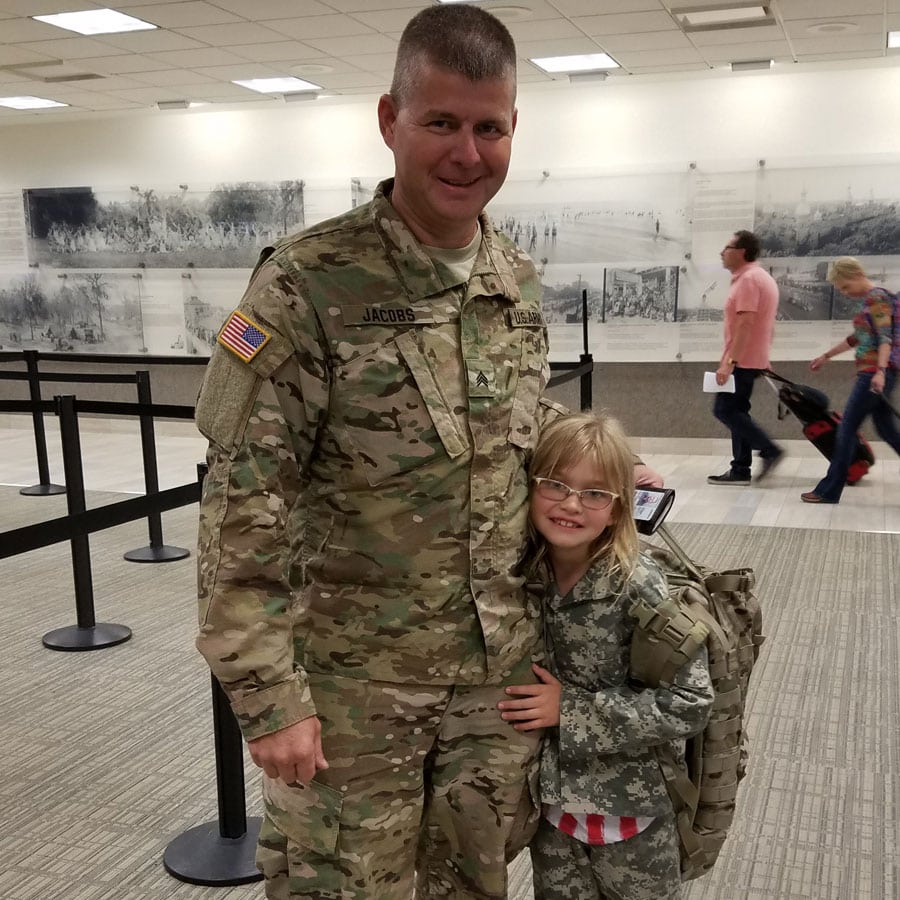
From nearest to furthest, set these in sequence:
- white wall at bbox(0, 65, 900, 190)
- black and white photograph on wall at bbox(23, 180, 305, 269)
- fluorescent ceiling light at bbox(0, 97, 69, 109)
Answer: white wall at bbox(0, 65, 900, 190) → fluorescent ceiling light at bbox(0, 97, 69, 109) → black and white photograph on wall at bbox(23, 180, 305, 269)

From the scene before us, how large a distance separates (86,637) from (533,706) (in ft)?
11.3

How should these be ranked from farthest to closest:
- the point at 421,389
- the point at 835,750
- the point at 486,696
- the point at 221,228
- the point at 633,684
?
the point at 221,228 < the point at 835,750 < the point at 633,684 < the point at 486,696 < the point at 421,389

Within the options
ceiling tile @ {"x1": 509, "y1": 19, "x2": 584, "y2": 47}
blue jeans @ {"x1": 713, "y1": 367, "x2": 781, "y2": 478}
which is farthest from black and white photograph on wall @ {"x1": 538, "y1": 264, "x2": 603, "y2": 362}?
ceiling tile @ {"x1": 509, "y1": 19, "x2": 584, "y2": 47}

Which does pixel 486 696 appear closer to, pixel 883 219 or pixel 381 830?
pixel 381 830

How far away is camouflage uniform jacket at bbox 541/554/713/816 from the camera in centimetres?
177

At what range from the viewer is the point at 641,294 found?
9477 millimetres

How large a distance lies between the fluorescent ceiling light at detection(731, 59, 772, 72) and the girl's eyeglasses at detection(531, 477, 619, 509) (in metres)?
7.72

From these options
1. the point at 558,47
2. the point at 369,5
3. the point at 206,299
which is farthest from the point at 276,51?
the point at 206,299

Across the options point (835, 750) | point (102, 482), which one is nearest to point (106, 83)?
point (102, 482)

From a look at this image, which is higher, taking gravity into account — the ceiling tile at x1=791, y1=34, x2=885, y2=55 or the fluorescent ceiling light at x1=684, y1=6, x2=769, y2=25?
the fluorescent ceiling light at x1=684, y1=6, x2=769, y2=25

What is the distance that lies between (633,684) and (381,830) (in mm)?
553

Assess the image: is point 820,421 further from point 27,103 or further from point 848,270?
point 27,103

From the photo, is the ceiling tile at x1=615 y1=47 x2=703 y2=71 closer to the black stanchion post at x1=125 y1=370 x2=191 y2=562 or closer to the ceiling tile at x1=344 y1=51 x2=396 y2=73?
the ceiling tile at x1=344 y1=51 x2=396 y2=73

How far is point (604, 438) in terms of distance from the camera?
1816 mm
